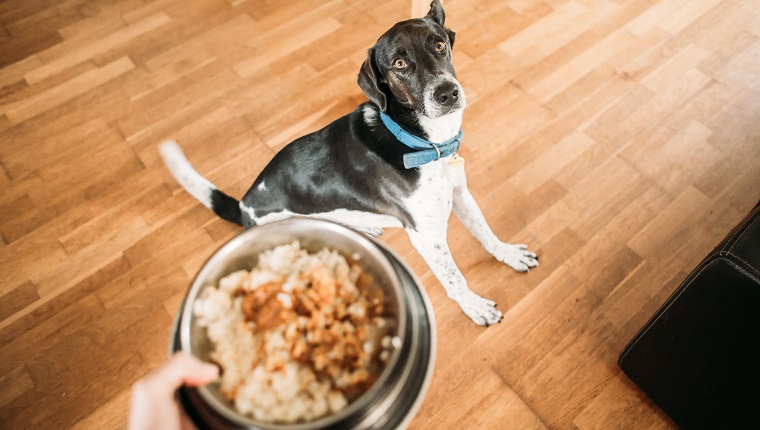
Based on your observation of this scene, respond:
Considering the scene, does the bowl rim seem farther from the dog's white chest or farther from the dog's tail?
the dog's tail

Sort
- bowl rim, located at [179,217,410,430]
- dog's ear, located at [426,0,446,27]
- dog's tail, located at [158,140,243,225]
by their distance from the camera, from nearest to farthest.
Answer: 1. bowl rim, located at [179,217,410,430]
2. dog's ear, located at [426,0,446,27]
3. dog's tail, located at [158,140,243,225]

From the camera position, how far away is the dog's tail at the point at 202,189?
7.46 feet

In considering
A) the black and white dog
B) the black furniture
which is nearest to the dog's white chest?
the black and white dog

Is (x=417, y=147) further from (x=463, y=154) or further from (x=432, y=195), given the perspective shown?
(x=463, y=154)

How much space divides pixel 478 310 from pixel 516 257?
1.16 feet

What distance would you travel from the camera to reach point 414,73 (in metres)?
1.75

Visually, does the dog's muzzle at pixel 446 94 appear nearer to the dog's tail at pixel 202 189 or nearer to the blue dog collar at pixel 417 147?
the blue dog collar at pixel 417 147

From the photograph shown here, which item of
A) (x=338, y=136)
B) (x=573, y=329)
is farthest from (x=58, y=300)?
(x=573, y=329)

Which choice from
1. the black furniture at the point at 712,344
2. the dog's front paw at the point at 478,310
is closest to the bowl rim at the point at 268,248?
the black furniture at the point at 712,344

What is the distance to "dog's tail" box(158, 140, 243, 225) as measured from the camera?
2.27m

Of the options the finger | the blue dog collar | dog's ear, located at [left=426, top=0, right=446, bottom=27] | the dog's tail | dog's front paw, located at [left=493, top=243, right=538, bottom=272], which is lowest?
dog's front paw, located at [left=493, top=243, right=538, bottom=272]

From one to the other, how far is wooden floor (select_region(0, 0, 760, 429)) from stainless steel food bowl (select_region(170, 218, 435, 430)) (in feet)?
4.42

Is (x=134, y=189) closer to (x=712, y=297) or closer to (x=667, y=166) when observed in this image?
(x=712, y=297)

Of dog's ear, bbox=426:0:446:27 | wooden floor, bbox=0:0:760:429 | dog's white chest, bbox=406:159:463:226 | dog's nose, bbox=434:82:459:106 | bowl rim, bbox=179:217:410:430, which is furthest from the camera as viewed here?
wooden floor, bbox=0:0:760:429
